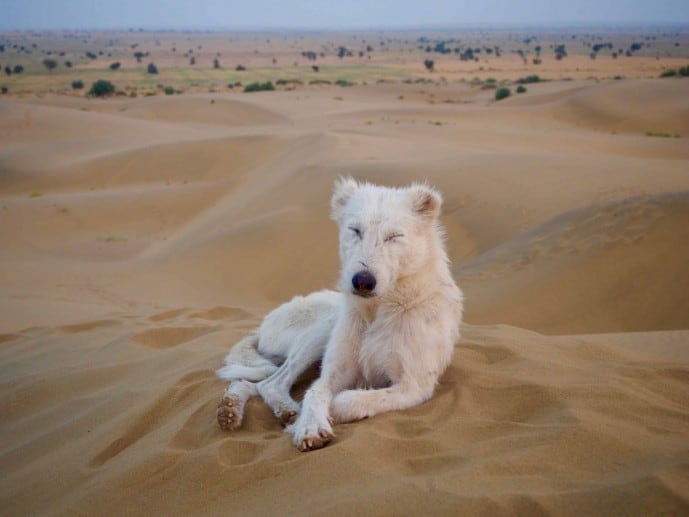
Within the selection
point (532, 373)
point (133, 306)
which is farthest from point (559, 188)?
point (532, 373)

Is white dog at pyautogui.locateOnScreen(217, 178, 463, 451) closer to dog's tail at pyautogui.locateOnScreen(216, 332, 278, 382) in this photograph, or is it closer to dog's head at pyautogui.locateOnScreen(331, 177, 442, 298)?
dog's head at pyautogui.locateOnScreen(331, 177, 442, 298)

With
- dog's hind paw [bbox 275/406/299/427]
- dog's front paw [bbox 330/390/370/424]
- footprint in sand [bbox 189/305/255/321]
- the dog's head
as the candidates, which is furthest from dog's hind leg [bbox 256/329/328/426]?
footprint in sand [bbox 189/305/255/321]

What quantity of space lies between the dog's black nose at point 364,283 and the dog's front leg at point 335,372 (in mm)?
689

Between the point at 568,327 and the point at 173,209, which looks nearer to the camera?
the point at 568,327

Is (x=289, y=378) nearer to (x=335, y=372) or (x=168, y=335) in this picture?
(x=335, y=372)

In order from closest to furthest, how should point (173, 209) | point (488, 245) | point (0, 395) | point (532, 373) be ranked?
point (532, 373)
point (0, 395)
point (488, 245)
point (173, 209)

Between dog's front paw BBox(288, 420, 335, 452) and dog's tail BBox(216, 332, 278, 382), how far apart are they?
4.53 ft

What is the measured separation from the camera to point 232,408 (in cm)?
415

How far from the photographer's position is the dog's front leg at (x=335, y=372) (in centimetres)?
389

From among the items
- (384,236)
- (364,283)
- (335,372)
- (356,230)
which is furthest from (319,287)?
(364,283)

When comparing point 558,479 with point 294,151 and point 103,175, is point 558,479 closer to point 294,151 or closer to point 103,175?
point 294,151

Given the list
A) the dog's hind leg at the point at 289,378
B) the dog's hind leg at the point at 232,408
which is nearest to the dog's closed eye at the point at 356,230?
the dog's hind leg at the point at 289,378

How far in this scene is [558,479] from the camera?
112 inches

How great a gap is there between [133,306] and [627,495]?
8.80 meters
